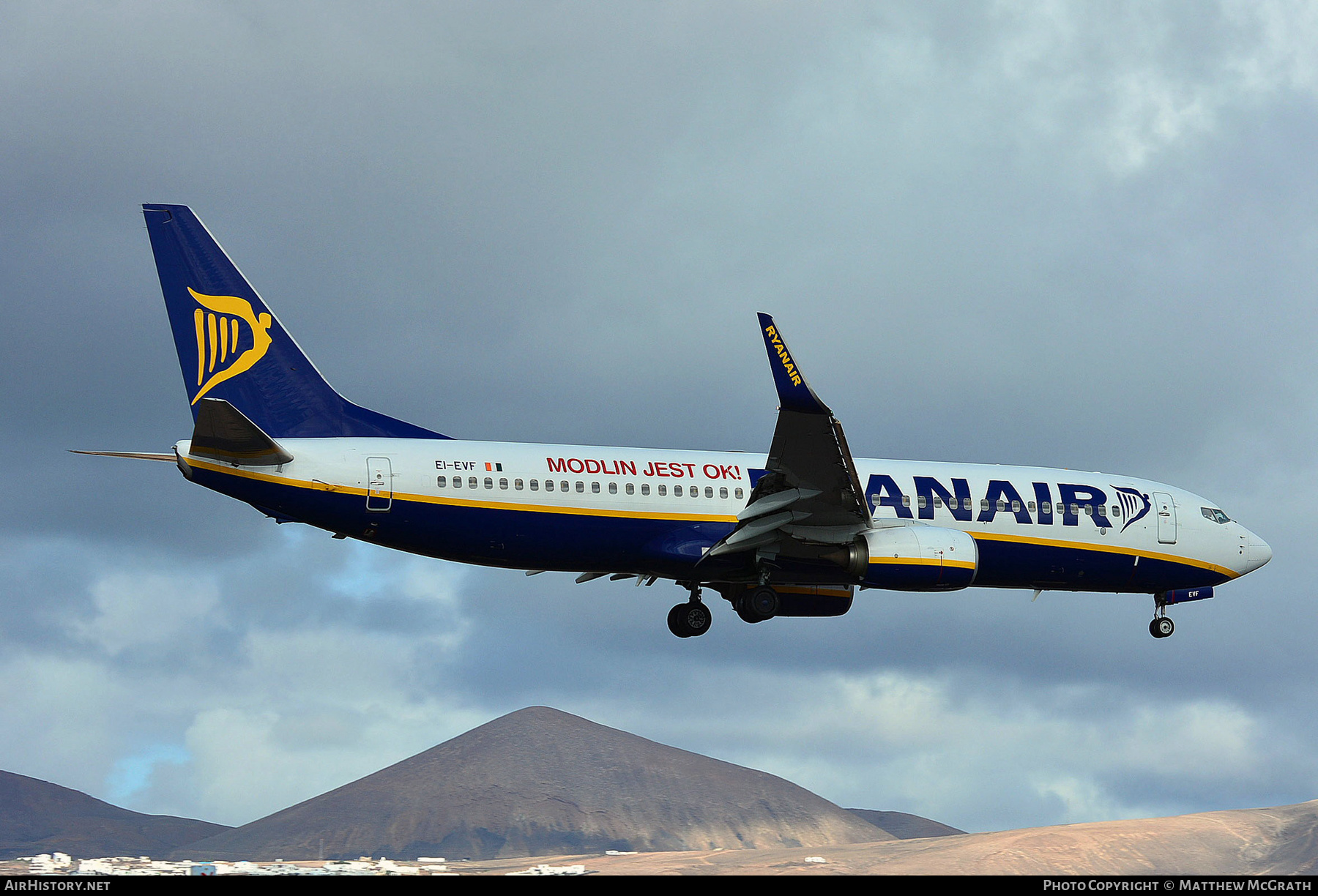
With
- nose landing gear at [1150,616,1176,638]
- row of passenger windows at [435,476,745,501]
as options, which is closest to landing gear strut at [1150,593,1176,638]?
nose landing gear at [1150,616,1176,638]

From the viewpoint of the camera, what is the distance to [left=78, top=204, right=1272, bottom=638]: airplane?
33594 mm

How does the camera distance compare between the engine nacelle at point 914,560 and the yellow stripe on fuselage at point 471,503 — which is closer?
the yellow stripe on fuselage at point 471,503

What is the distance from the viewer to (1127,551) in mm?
40969

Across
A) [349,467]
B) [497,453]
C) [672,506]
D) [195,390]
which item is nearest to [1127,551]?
[672,506]

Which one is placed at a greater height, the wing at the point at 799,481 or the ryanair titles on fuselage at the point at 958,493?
the ryanair titles on fuselage at the point at 958,493

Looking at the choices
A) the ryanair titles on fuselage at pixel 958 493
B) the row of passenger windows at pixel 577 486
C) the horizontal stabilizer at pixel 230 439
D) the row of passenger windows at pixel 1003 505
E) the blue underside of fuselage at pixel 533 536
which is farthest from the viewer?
the row of passenger windows at pixel 1003 505

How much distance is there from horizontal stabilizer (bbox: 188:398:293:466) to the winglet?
419 inches

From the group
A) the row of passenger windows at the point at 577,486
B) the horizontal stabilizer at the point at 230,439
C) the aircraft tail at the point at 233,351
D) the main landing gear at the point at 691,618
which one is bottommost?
the main landing gear at the point at 691,618

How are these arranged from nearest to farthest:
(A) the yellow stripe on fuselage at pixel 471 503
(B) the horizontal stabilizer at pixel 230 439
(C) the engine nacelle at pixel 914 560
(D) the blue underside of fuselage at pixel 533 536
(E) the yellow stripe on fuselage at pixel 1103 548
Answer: (B) the horizontal stabilizer at pixel 230 439 < (A) the yellow stripe on fuselage at pixel 471 503 < (D) the blue underside of fuselage at pixel 533 536 < (C) the engine nacelle at pixel 914 560 < (E) the yellow stripe on fuselage at pixel 1103 548

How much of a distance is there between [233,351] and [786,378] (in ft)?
44.2

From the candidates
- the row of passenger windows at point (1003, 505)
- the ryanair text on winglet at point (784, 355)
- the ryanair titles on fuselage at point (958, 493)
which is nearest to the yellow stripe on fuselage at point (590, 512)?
the ryanair titles on fuselage at point (958, 493)

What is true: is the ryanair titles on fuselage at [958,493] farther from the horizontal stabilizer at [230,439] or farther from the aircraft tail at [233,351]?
the horizontal stabilizer at [230,439]

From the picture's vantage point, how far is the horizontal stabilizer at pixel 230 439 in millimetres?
31156

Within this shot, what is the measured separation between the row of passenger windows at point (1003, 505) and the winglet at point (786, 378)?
255 inches
